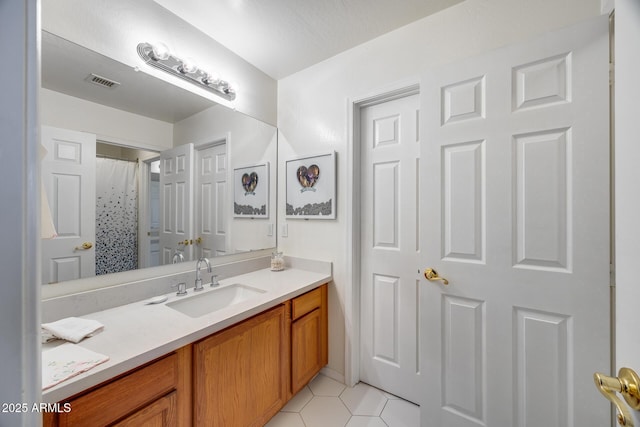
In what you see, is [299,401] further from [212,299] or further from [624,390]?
[624,390]

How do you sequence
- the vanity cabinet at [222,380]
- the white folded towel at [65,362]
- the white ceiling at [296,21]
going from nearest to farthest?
the white folded towel at [65,362] < the vanity cabinet at [222,380] < the white ceiling at [296,21]

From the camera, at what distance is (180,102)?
1.59 metres

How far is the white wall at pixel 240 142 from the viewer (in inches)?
65.9

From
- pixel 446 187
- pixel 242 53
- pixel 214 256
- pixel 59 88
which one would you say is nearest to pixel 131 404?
pixel 214 256

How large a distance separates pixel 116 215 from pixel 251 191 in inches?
35.3

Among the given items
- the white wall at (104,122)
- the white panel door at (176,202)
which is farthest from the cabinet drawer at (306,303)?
the white wall at (104,122)

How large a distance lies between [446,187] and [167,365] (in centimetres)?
149

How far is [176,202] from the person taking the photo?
159 cm

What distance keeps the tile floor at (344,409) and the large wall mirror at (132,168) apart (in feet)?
3.64

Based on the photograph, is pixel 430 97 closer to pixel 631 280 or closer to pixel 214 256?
pixel 631 280

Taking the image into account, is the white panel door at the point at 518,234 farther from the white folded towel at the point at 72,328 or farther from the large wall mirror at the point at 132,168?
the white folded towel at the point at 72,328

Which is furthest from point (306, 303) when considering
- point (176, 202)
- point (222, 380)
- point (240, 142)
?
point (240, 142)

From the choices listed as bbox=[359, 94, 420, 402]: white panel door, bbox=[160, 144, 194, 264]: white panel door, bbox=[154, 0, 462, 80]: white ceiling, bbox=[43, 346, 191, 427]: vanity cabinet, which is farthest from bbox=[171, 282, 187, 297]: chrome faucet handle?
bbox=[154, 0, 462, 80]: white ceiling

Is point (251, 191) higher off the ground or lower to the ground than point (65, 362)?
higher
